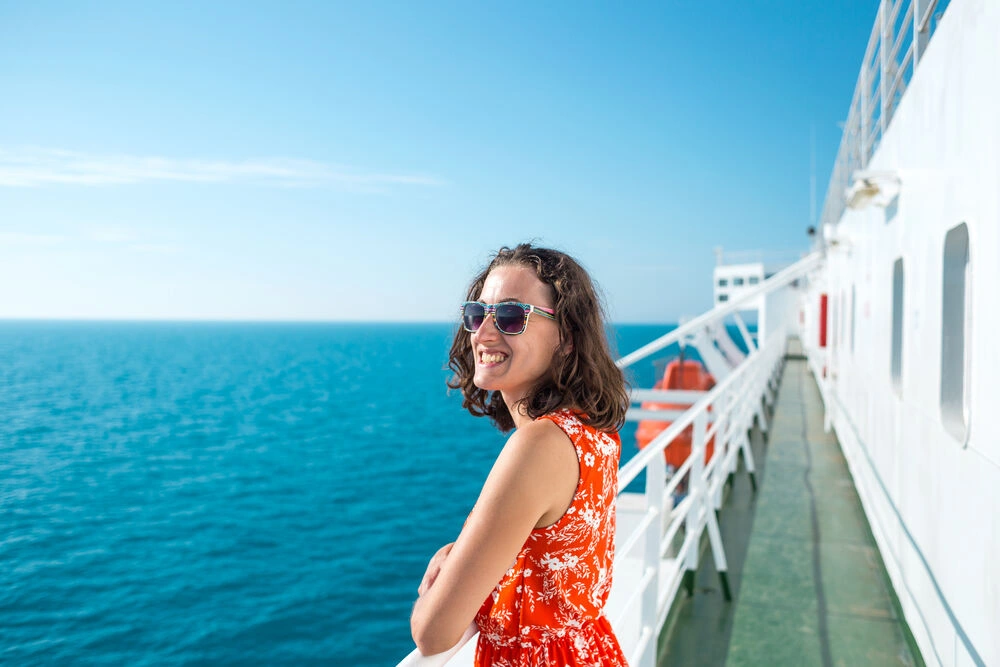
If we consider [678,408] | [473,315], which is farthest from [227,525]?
[473,315]

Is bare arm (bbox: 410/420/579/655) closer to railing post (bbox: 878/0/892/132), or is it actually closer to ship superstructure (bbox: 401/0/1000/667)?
ship superstructure (bbox: 401/0/1000/667)

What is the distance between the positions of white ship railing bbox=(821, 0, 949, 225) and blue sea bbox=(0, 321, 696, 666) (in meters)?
2.44

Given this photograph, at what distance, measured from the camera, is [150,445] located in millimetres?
26219

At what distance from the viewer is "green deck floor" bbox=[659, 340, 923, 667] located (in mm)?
2980

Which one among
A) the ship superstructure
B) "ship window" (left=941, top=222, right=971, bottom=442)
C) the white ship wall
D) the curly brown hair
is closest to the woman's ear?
the curly brown hair

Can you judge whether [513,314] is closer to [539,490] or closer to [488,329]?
[488,329]

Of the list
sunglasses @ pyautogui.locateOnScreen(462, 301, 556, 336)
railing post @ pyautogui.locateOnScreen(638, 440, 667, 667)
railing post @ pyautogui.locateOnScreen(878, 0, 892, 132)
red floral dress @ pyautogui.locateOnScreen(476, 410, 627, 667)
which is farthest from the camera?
railing post @ pyautogui.locateOnScreen(878, 0, 892, 132)

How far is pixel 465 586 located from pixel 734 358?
49.1 ft

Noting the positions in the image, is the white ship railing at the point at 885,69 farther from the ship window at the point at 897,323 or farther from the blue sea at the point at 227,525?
the blue sea at the point at 227,525

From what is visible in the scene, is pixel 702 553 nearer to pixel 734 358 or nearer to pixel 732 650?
pixel 732 650

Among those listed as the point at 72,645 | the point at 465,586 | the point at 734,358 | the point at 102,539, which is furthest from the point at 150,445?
the point at 465,586

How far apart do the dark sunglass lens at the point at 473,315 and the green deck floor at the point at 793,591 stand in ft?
7.47

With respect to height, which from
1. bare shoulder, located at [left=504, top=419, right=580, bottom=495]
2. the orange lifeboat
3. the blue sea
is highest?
bare shoulder, located at [left=504, top=419, right=580, bottom=495]

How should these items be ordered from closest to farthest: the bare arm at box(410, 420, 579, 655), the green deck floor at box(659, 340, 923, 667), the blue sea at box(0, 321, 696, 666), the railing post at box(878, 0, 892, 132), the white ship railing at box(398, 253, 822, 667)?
the bare arm at box(410, 420, 579, 655), the white ship railing at box(398, 253, 822, 667), the green deck floor at box(659, 340, 923, 667), the railing post at box(878, 0, 892, 132), the blue sea at box(0, 321, 696, 666)
